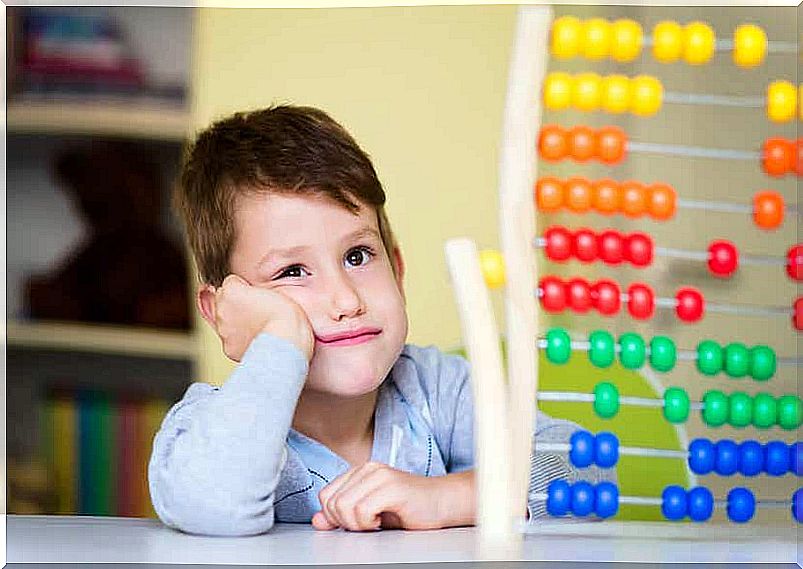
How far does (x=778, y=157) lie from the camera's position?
73 centimetres

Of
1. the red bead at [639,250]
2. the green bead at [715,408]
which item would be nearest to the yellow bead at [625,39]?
the red bead at [639,250]

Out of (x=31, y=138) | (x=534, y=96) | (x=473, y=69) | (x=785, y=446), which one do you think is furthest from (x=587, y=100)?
(x=31, y=138)

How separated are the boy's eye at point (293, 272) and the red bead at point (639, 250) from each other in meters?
0.22

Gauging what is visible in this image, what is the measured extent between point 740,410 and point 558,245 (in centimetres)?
15

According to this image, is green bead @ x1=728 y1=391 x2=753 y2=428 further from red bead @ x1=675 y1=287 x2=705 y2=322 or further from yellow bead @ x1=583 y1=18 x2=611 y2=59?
yellow bead @ x1=583 y1=18 x2=611 y2=59

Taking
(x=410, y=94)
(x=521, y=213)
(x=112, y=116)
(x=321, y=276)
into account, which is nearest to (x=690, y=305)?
(x=521, y=213)

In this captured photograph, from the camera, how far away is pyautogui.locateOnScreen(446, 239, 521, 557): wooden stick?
2.24ft

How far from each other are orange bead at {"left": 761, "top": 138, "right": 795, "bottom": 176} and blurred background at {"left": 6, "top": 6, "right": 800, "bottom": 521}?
20.8 inches

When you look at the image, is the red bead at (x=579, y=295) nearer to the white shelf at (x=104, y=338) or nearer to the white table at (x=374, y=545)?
the white table at (x=374, y=545)

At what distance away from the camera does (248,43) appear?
1.31 metres

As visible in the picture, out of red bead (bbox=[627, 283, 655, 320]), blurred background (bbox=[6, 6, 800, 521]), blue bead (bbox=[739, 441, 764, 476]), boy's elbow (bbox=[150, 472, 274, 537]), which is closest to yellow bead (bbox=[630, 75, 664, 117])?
red bead (bbox=[627, 283, 655, 320])

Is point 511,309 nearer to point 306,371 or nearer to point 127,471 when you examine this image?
point 306,371

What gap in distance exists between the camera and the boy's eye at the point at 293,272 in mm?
826

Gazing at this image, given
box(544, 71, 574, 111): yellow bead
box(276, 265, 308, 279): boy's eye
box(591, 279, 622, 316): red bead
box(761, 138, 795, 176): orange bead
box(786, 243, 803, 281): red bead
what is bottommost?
box(591, 279, 622, 316): red bead
